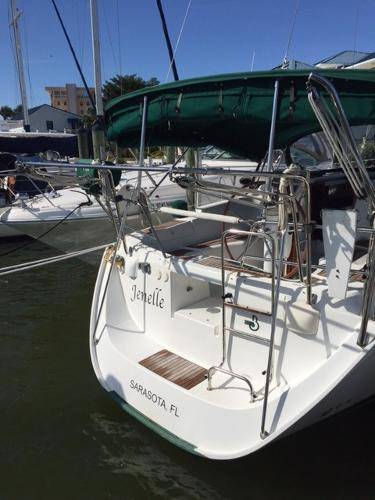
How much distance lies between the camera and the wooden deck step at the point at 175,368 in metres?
3.12

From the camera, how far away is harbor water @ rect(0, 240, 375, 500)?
3176 millimetres

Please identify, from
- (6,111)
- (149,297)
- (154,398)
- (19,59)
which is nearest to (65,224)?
(149,297)

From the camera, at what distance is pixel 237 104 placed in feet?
10.2

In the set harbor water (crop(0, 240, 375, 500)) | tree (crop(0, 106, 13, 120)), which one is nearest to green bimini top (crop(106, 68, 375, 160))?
harbor water (crop(0, 240, 375, 500))

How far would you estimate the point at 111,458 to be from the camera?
11.5 ft

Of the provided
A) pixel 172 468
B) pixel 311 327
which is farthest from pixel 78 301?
pixel 311 327

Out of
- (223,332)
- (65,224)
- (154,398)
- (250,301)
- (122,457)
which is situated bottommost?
(122,457)

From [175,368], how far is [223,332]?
1.53 ft

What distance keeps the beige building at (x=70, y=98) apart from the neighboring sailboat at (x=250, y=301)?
208ft

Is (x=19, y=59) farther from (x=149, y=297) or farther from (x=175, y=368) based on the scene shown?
(x=175, y=368)

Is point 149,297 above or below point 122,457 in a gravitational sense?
above

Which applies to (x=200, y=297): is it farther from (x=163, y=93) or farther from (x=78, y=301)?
(x=78, y=301)

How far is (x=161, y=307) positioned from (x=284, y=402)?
135cm

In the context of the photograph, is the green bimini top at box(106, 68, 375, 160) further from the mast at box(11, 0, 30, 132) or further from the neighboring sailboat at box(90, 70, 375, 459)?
the mast at box(11, 0, 30, 132)
